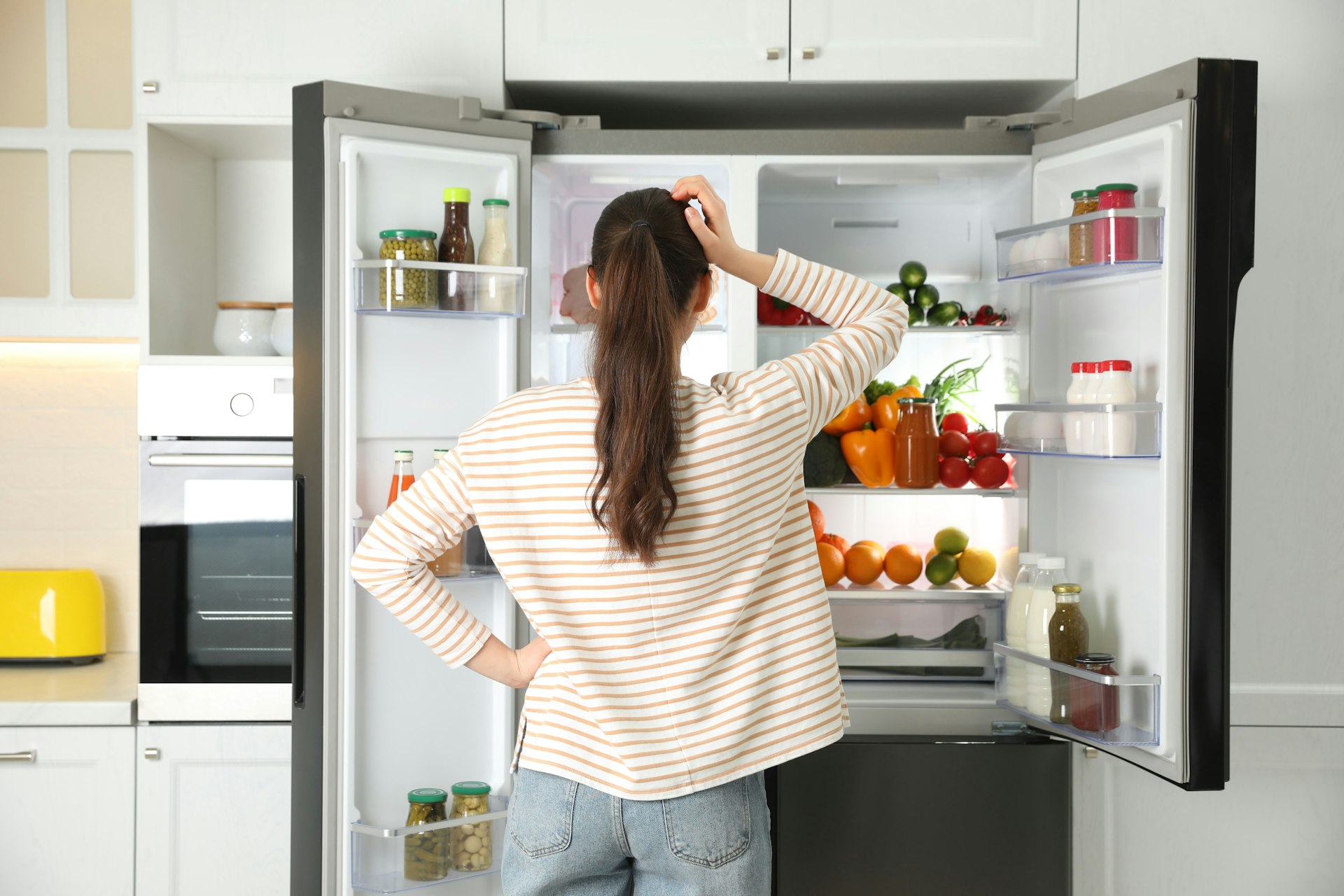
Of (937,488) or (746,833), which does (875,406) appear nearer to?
→ (937,488)

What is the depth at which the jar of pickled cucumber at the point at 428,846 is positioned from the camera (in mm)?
1747

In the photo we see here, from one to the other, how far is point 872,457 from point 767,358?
32 cm

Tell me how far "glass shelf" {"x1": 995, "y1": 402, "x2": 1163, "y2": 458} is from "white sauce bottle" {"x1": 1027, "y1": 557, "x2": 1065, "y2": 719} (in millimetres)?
212

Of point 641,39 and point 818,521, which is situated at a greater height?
point 641,39

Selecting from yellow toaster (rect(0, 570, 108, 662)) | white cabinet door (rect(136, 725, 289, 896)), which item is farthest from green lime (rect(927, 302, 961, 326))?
yellow toaster (rect(0, 570, 108, 662))

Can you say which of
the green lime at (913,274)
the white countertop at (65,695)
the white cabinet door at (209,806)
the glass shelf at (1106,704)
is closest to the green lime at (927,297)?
the green lime at (913,274)

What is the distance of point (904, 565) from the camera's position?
6.76 ft

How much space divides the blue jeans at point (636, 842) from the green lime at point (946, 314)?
1.24 metres

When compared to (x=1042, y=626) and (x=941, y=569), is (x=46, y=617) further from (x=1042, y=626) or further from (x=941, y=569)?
(x=1042, y=626)

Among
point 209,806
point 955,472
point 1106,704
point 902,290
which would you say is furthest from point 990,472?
point 209,806

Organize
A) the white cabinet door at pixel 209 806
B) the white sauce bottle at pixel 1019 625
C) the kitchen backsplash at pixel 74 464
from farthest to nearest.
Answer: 1. the kitchen backsplash at pixel 74 464
2. the white cabinet door at pixel 209 806
3. the white sauce bottle at pixel 1019 625

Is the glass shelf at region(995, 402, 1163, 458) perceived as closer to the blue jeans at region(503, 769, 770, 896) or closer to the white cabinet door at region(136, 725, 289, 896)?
the blue jeans at region(503, 769, 770, 896)

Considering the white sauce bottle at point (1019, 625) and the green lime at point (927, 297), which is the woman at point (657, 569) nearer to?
the white sauce bottle at point (1019, 625)

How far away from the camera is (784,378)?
0.98m
